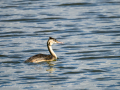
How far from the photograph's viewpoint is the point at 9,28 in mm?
21094

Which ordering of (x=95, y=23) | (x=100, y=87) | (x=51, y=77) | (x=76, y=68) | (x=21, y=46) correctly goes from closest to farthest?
1. (x=100, y=87)
2. (x=51, y=77)
3. (x=76, y=68)
4. (x=21, y=46)
5. (x=95, y=23)

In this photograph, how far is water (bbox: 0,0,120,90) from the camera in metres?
11.6

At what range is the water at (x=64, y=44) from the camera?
11.6m

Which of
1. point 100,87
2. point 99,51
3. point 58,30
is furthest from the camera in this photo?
point 58,30

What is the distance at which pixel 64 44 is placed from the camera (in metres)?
17.4

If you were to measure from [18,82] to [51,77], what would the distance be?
44.0 inches

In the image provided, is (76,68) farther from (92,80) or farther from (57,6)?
(57,6)

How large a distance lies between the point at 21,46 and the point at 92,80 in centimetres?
592

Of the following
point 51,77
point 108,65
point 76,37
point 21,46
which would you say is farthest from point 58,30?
point 51,77

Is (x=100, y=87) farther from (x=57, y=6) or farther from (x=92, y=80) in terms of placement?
(x=57, y=6)

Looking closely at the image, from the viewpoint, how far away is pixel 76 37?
61.4 ft

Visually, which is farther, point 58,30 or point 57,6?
point 57,6

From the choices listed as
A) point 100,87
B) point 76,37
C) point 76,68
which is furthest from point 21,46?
point 100,87

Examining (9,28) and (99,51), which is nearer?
(99,51)
